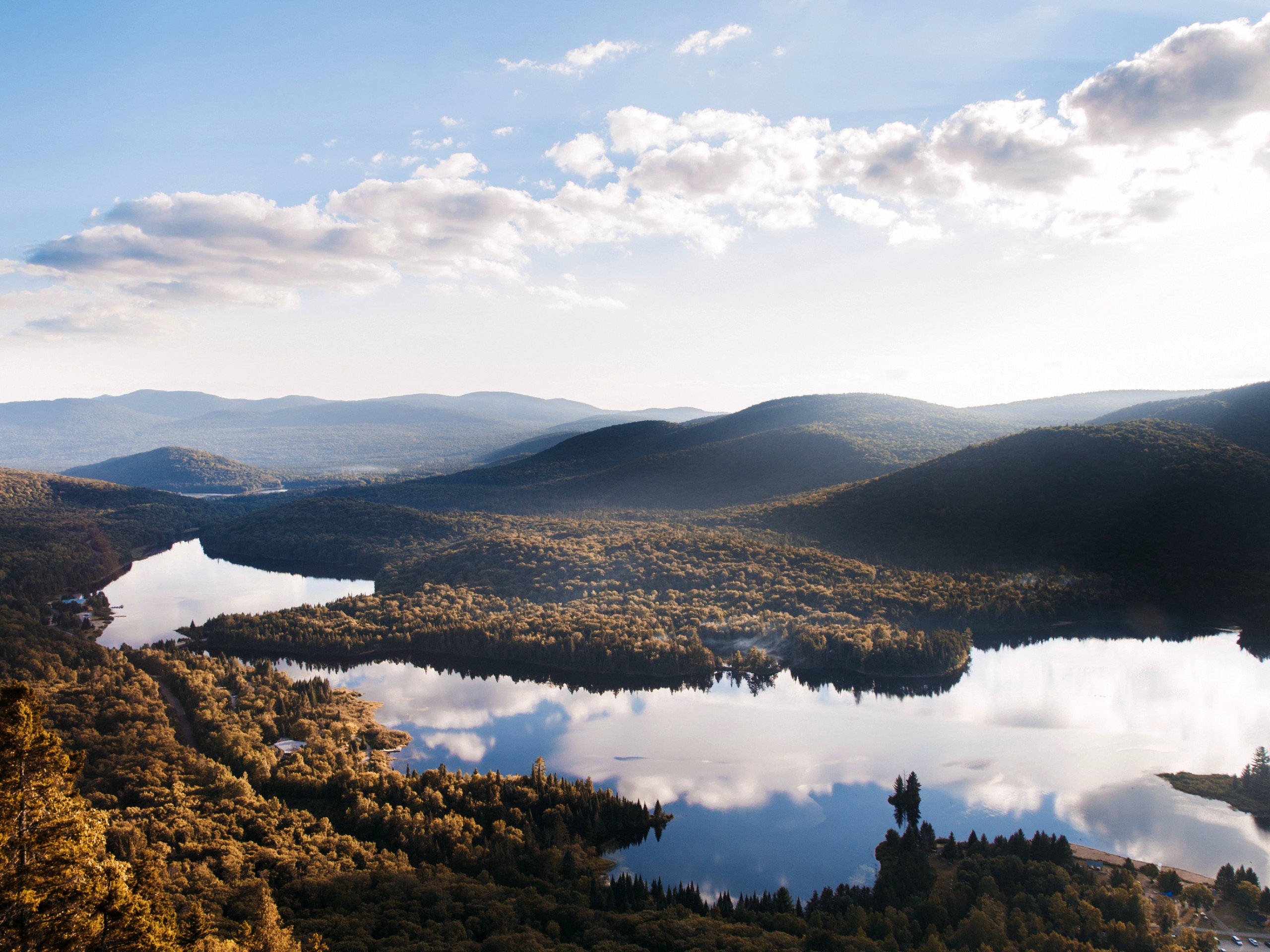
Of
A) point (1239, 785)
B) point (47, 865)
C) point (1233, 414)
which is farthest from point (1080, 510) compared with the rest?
point (47, 865)

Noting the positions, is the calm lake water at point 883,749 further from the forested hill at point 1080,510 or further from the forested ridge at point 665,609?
the forested hill at point 1080,510

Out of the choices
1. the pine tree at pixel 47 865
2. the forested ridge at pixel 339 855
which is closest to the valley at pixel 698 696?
the forested ridge at pixel 339 855

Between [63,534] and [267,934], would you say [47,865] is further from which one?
[63,534]

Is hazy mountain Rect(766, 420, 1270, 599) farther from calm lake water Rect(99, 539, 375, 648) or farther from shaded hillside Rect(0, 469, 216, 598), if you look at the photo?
shaded hillside Rect(0, 469, 216, 598)

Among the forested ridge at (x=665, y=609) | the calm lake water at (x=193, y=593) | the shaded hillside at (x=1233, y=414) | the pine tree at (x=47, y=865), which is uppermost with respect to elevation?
the shaded hillside at (x=1233, y=414)

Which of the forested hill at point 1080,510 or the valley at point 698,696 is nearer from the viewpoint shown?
the valley at point 698,696

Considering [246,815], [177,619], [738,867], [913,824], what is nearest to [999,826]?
[913,824]

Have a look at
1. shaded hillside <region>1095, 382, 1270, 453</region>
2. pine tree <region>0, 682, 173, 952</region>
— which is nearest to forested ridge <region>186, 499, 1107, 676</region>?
shaded hillside <region>1095, 382, 1270, 453</region>
